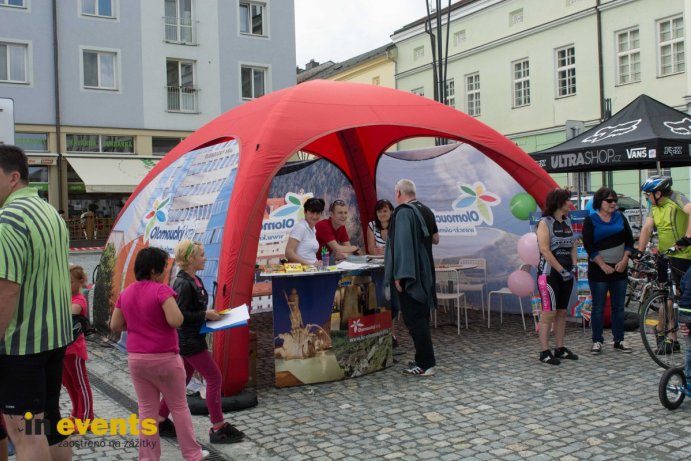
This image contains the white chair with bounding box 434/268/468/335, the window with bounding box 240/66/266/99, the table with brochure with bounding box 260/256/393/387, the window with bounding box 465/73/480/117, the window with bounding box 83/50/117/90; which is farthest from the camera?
the window with bounding box 465/73/480/117

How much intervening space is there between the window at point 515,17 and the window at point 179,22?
42.7 feet

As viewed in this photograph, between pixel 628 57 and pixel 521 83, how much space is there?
17.4 ft

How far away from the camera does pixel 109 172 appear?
25.0 m

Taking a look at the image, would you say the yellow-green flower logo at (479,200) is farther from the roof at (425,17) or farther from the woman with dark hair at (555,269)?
the roof at (425,17)

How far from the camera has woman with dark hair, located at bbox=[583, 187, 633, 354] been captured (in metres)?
7.23

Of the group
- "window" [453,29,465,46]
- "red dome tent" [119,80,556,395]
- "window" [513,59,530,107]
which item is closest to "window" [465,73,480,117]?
"window" [453,29,465,46]

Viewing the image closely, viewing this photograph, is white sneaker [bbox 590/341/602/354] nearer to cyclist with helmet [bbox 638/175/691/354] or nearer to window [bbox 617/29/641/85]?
cyclist with helmet [bbox 638/175/691/354]

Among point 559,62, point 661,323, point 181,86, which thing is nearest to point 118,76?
point 181,86

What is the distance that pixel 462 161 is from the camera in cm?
1003

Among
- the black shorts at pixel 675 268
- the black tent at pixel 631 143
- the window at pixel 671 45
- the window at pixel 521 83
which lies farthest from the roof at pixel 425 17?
the black shorts at pixel 675 268

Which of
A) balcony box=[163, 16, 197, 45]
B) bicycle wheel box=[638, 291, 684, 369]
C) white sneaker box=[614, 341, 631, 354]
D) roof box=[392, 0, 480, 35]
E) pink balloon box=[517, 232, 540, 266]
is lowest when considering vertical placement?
white sneaker box=[614, 341, 631, 354]

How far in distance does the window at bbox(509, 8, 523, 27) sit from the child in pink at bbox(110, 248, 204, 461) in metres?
27.2

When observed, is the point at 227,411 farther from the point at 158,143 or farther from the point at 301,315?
the point at 158,143

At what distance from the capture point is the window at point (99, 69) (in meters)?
25.6
